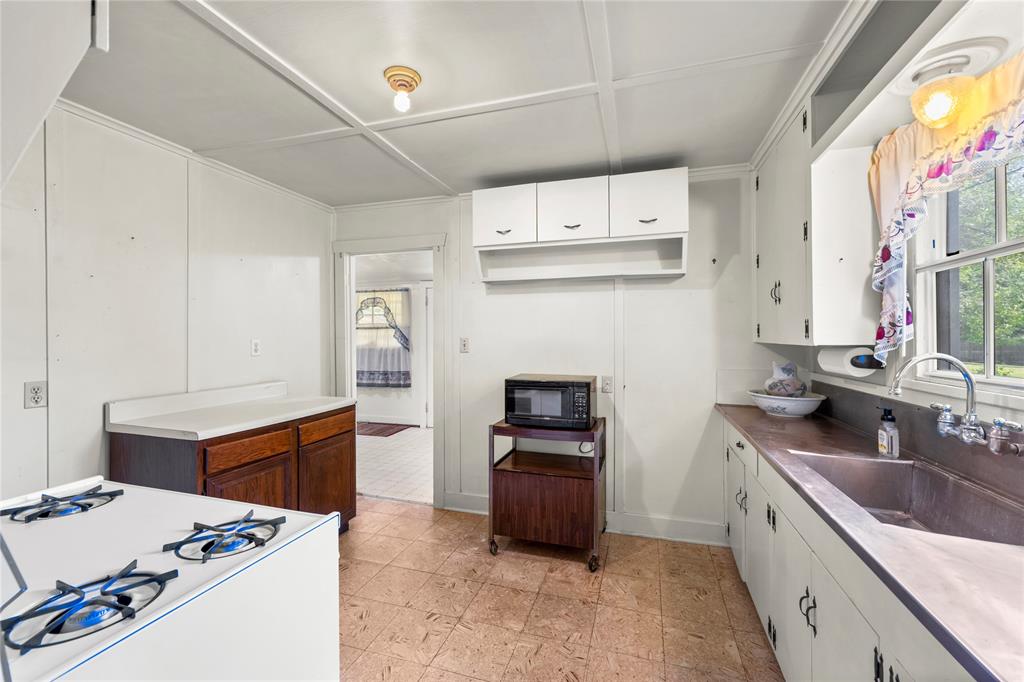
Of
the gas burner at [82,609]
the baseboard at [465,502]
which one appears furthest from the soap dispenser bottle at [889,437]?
the baseboard at [465,502]

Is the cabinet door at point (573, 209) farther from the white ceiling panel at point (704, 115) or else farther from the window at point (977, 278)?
the window at point (977, 278)

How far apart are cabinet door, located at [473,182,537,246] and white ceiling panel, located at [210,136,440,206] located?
472 millimetres

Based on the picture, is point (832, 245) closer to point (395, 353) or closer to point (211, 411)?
point (211, 411)

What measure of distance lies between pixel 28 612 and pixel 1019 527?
211cm

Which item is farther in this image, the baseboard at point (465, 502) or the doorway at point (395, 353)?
the doorway at point (395, 353)

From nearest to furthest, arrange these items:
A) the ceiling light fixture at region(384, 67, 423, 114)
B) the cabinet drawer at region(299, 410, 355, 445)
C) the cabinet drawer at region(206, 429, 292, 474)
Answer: the ceiling light fixture at region(384, 67, 423, 114)
the cabinet drawer at region(206, 429, 292, 474)
the cabinet drawer at region(299, 410, 355, 445)

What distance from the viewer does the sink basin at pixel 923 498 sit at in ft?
3.90

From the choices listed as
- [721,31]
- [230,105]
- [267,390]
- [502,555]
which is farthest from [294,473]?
[721,31]

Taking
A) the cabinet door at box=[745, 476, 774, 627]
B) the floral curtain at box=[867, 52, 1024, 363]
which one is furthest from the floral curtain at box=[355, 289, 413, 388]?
the floral curtain at box=[867, 52, 1024, 363]

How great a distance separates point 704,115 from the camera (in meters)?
2.10

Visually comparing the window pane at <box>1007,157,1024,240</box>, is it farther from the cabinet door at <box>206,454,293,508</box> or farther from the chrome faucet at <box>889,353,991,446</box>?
the cabinet door at <box>206,454,293,508</box>

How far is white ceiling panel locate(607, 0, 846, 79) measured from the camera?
140 centimetres

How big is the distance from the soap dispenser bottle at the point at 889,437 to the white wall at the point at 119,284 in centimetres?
339

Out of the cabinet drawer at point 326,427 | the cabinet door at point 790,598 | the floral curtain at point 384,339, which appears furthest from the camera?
the floral curtain at point 384,339
